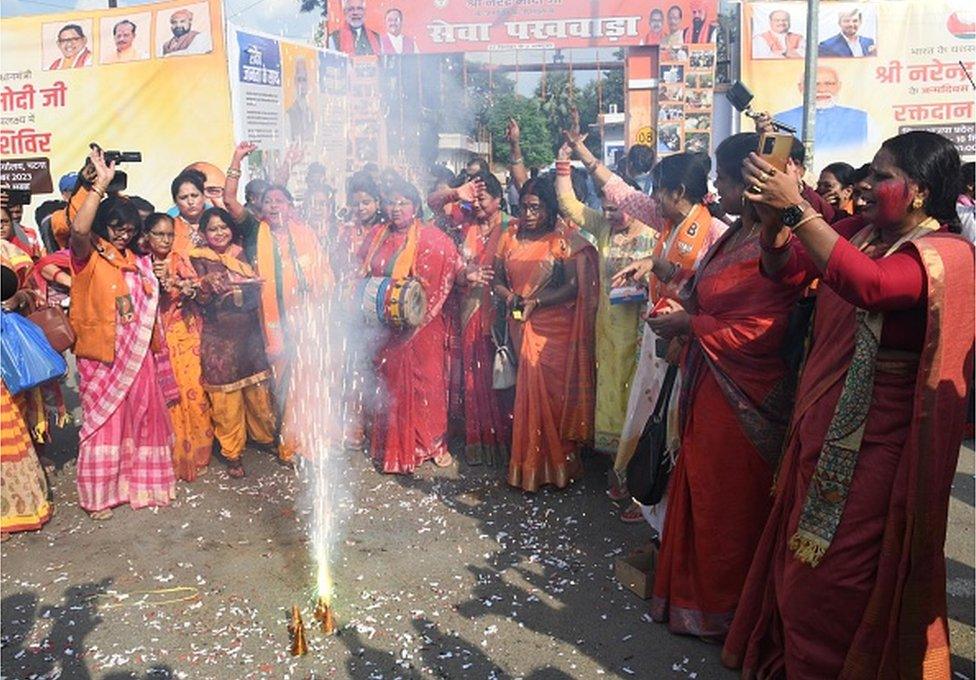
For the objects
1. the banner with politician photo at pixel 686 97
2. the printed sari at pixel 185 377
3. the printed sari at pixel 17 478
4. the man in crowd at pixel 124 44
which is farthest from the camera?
the man in crowd at pixel 124 44

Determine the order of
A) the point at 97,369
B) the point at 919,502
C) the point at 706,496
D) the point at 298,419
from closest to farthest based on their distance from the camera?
the point at 919,502 → the point at 706,496 → the point at 97,369 → the point at 298,419

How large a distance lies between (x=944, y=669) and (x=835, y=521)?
2.11 ft

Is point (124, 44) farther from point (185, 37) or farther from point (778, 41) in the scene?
point (778, 41)

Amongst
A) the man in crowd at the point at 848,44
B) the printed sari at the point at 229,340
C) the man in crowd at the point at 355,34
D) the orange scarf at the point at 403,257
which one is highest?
the man in crowd at the point at 848,44

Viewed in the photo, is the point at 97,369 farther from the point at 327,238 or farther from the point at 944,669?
the point at 944,669

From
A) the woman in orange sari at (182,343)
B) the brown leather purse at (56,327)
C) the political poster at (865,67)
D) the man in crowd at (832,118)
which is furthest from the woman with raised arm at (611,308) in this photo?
the man in crowd at (832,118)

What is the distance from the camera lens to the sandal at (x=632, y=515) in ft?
16.7

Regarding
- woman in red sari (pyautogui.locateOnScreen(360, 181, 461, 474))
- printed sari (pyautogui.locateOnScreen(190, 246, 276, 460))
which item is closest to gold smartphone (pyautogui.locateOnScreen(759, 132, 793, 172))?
woman in red sari (pyautogui.locateOnScreen(360, 181, 461, 474))

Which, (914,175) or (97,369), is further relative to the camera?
(97,369)

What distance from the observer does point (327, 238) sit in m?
6.66

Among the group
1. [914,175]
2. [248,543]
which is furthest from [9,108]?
[914,175]

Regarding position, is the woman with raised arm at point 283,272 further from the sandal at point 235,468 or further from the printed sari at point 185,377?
the printed sari at point 185,377

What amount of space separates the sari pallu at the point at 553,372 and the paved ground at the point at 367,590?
0.73 ft

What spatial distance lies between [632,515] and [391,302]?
6.71 ft
